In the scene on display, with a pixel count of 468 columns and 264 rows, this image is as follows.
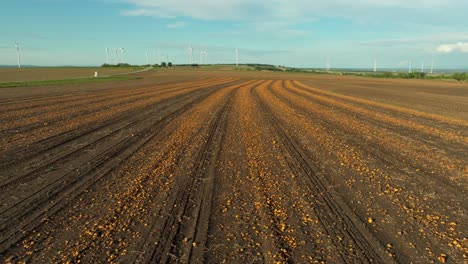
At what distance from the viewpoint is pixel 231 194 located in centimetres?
584

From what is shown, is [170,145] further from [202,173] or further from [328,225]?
[328,225]

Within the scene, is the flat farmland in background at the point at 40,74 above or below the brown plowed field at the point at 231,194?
above

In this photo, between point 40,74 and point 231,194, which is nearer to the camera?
point 231,194

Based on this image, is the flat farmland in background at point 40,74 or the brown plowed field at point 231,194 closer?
the brown plowed field at point 231,194

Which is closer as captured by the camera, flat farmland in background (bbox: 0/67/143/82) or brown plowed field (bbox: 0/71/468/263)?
brown plowed field (bbox: 0/71/468/263)

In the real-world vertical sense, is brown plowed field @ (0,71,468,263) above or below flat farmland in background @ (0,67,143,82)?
below

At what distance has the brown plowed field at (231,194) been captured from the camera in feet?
13.4

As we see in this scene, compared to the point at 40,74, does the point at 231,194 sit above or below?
below

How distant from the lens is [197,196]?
5711mm

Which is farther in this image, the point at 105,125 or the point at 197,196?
the point at 105,125

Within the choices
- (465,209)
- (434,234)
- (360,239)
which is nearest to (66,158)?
(360,239)

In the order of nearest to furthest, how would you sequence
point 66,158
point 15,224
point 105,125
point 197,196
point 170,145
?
point 15,224
point 197,196
point 66,158
point 170,145
point 105,125

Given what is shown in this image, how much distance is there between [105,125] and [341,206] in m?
10.1

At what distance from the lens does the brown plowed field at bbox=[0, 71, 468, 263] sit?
4074 mm
